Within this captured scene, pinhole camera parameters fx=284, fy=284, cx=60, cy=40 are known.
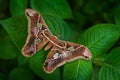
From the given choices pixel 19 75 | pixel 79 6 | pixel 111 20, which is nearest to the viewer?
pixel 19 75

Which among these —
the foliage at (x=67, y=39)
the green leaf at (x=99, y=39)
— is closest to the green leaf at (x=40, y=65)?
the foliage at (x=67, y=39)

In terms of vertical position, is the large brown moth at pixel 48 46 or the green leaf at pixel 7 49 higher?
the large brown moth at pixel 48 46

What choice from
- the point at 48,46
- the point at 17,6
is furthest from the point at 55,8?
the point at 48,46

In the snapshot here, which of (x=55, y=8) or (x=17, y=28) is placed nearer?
(x=17, y=28)

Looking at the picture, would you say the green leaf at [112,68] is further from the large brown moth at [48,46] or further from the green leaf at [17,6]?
the green leaf at [17,6]

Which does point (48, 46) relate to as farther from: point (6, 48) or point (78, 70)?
point (6, 48)

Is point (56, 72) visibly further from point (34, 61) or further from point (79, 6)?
point (79, 6)

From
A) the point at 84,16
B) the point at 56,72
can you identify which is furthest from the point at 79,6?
the point at 56,72
